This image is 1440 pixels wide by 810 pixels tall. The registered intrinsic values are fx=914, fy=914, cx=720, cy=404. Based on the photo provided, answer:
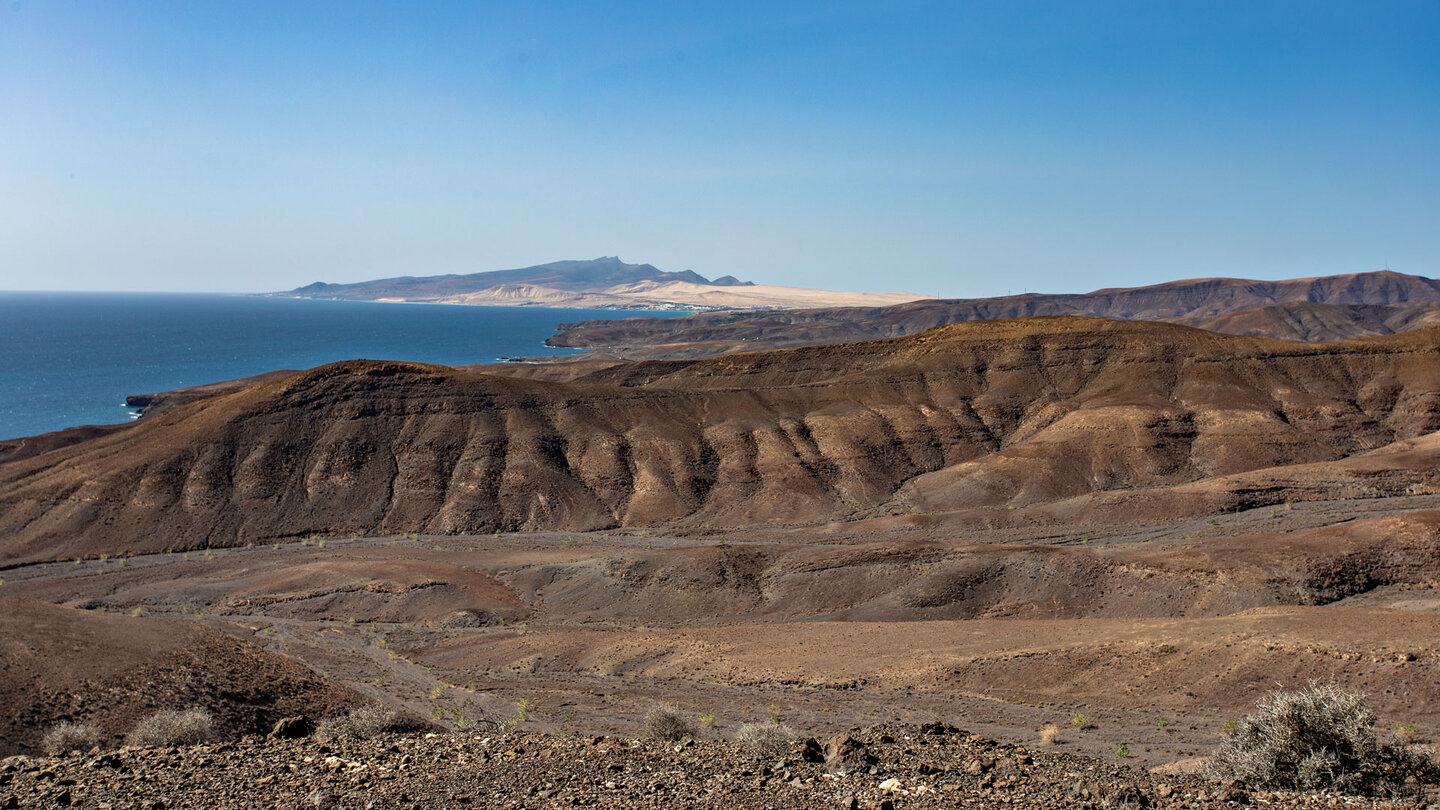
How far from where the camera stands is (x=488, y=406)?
6825cm

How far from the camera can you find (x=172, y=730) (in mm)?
18141

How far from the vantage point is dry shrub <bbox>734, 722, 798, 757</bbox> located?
14.2 metres

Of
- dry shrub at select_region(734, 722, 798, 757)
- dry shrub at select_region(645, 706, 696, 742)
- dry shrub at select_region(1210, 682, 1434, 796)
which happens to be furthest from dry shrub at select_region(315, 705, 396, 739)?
dry shrub at select_region(1210, 682, 1434, 796)

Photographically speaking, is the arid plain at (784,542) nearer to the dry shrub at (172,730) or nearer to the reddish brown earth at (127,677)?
the reddish brown earth at (127,677)

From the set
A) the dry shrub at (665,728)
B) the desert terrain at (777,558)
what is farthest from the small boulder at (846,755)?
the dry shrub at (665,728)

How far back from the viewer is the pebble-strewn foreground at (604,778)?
38.3ft

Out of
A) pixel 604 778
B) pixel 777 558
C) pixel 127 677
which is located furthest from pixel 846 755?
pixel 777 558

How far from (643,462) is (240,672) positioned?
40.9 meters

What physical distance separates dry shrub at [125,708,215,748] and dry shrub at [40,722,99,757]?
730mm

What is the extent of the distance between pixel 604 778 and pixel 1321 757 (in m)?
9.78

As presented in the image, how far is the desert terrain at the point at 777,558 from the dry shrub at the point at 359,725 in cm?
182

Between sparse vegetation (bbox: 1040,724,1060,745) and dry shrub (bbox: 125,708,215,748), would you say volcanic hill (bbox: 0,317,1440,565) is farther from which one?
dry shrub (bbox: 125,708,215,748)

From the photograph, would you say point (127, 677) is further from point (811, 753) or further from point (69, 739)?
point (811, 753)

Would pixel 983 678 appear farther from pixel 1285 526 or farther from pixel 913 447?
pixel 913 447
